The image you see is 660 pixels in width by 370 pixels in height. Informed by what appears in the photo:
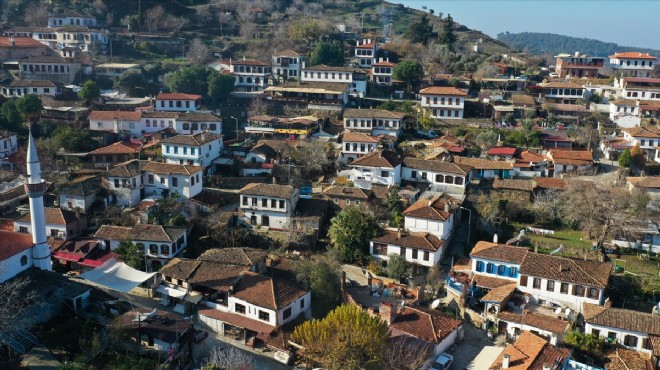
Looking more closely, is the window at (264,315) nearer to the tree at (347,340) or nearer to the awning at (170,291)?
the tree at (347,340)

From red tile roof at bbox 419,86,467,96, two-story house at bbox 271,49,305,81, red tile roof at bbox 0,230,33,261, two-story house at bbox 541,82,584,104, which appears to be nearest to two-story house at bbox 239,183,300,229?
red tile roof at bbox 0,230,33,261

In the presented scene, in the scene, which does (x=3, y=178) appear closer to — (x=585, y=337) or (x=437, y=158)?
(x=437, y=158)

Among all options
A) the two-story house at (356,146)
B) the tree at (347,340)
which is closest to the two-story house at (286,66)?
the two-story house at (356,146)

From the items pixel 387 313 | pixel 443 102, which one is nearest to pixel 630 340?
pixel 387 313

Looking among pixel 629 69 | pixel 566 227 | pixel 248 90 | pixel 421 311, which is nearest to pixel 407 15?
pixel 629 69

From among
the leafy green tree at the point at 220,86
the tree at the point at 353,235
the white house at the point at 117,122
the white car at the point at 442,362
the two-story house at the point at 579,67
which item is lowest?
the white car at the point at 442,362

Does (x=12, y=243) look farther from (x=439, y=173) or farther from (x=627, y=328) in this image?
(x=627, y=328)

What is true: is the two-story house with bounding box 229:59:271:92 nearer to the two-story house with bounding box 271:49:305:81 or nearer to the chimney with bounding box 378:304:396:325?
the two-story house with bounding box 271:49:305:81
